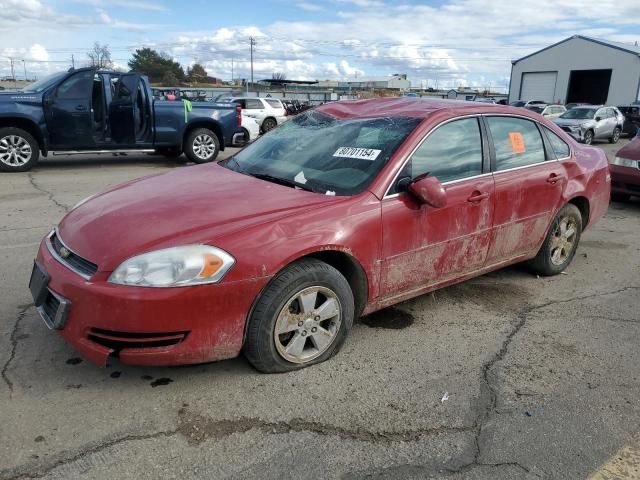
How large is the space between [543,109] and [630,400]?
24.5 m

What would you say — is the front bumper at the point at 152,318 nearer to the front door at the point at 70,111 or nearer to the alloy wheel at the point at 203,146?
the front door at the point at 70,111

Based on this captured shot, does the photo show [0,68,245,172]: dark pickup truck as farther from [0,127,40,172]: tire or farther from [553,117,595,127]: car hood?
[553,117,595,127]: car hood

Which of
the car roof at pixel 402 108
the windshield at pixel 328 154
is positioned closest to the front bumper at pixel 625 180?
the car roof at pixel 402 108

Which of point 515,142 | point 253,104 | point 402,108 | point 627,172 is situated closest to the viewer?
point 402,108

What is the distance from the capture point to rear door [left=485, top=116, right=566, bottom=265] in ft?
13.3

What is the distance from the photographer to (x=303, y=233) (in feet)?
9.65

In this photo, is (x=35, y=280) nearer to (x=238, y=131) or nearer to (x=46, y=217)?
(x=46, y=217)

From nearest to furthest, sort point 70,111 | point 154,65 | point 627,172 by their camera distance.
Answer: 1. point 627,172
2. point 70,111
3. point 154,65

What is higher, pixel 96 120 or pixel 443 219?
pixel 96 120

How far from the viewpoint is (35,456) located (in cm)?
236

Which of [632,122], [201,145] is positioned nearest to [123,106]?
[201,145]

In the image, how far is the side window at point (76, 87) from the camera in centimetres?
1023

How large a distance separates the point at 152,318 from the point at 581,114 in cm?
2275

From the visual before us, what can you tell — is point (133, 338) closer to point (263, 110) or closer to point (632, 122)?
point (263, 110)
